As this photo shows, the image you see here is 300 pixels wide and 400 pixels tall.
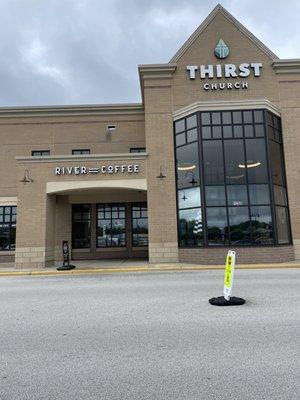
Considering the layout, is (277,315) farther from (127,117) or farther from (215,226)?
(127,117)

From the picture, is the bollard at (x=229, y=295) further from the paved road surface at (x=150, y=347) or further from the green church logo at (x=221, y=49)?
the green church logo at (x=221, y=49)

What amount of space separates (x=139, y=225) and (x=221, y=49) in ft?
38.7

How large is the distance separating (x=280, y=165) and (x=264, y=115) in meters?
2.89

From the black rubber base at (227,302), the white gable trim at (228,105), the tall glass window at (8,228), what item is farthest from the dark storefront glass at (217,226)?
the tall glass window at (8,228)

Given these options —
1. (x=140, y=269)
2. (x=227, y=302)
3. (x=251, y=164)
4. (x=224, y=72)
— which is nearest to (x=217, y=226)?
(x=251, y=164)

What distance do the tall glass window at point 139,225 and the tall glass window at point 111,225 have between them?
0.67m

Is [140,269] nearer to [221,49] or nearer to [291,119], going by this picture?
[291,119]

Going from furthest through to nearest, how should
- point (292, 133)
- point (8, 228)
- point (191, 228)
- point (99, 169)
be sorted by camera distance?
point (8, 228)
point (292, 133)
point (99, 169)
point (191, 228)

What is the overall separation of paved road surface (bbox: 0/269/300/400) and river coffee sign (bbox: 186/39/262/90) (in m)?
13.8

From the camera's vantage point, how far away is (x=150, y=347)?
5.56 meters

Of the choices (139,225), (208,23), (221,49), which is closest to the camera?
(221,49)

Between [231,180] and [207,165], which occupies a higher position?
[207,165]

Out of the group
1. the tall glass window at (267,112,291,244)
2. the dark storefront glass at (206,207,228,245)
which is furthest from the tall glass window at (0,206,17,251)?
the tall glass window at (267,112,291,244)

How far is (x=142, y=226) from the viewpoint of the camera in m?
24.1
